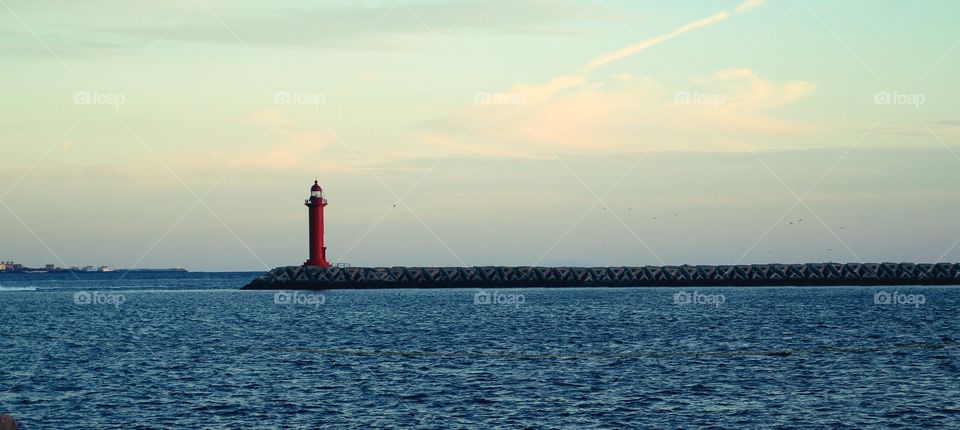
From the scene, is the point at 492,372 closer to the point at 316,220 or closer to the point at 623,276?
the point at 316,220

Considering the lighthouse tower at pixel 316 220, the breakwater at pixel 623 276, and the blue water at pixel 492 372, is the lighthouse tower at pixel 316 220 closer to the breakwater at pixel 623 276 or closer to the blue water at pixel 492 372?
the breakwater at pixel 623 276

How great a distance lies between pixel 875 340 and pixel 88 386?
3210 centimetres

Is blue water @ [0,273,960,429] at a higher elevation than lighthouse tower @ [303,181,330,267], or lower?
lower

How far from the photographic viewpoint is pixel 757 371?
37.8 metres

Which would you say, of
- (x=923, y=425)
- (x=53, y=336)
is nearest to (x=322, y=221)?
(x=53, y=336)

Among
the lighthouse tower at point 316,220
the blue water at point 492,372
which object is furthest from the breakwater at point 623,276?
the blue water at point 492,372

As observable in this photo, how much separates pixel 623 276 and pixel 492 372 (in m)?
80.3

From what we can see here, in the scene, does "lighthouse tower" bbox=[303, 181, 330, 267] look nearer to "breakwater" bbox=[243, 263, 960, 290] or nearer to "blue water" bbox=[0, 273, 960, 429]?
"breakwater" bbox=[243, 263, 960, 290]

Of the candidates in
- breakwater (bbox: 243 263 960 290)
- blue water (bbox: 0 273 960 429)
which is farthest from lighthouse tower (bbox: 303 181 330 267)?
blue water (bbox: 0 273 960 429)

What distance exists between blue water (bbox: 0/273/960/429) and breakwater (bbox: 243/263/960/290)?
142 feet

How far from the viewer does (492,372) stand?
38344 millimetres

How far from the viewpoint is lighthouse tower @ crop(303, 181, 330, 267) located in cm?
10519

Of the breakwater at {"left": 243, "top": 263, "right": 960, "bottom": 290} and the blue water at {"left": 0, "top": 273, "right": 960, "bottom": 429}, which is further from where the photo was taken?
the breakwater at {"left": 243, "top": 263, "right": 960, "bottom": 290}

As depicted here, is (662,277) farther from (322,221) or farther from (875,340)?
(875,340)
